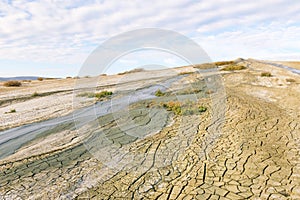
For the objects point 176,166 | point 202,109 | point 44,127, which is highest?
point 44,127

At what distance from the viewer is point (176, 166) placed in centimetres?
576

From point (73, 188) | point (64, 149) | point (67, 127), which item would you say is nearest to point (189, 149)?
point (73, 188)

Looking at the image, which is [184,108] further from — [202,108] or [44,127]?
[44,127]

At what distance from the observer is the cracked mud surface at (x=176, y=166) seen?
4.79 m

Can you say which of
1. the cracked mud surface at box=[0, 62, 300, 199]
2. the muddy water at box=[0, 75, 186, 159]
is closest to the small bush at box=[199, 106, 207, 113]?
the cracked mud surface at box=[0, 62, 300, 199]

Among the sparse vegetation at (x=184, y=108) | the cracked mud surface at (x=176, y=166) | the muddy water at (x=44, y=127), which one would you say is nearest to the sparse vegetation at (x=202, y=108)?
the sparse vegetation at (x=184, y=108)

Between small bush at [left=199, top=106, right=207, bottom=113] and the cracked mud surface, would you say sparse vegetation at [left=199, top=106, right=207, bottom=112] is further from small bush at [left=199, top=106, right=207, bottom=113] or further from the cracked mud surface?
the cracked mud surface

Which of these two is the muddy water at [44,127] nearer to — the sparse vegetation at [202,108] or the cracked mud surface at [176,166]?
the cracked mud surface at [176,166]

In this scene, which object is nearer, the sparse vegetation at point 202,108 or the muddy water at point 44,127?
the muddy water at point 44,127

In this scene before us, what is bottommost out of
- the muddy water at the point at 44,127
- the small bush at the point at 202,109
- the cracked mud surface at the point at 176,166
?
the cracked mud surface at the point at 176,166

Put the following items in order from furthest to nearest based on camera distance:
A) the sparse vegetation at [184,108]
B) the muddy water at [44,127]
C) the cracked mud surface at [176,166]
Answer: the sparse vegetation at [184,108], the muddy water at [44,127], the cracked mud surface at [176,166]

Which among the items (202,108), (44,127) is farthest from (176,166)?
(44,127)

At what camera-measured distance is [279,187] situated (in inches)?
181

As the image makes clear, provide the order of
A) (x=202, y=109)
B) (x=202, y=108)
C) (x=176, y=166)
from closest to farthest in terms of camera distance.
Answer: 1. (x=176, y=166)
2. (x=202, y=109)
3. (x=202, y=108)
